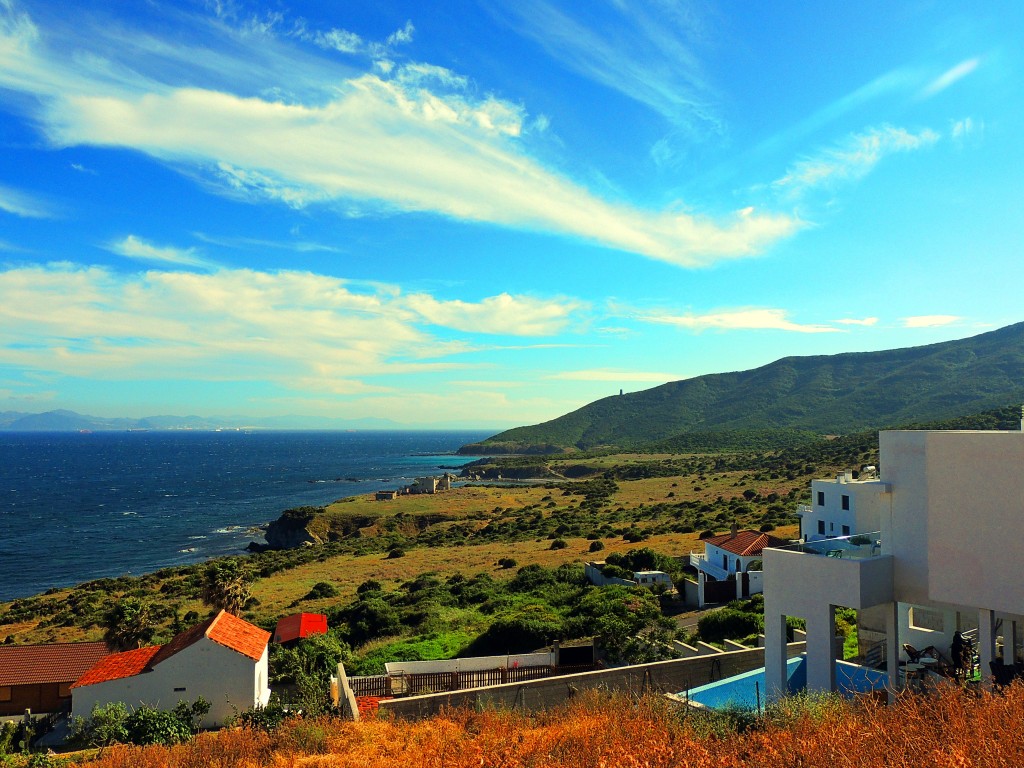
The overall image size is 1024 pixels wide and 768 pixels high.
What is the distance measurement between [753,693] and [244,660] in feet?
46.5

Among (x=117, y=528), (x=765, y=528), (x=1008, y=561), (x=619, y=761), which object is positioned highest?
(x=1008, y=561)

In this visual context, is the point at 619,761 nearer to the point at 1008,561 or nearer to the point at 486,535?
the point at 1008,561

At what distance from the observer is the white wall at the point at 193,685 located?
19.5 m

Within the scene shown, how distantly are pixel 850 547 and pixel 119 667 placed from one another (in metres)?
20.5

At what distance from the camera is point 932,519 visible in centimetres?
1234

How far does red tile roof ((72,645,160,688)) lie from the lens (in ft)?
64.6

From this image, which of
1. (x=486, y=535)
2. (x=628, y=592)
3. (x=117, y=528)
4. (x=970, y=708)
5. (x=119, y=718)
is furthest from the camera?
(x=117, y=528)

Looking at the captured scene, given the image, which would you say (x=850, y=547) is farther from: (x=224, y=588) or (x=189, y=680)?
(x=224, y=588)

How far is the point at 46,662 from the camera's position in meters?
23.0

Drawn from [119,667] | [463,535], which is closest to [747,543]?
[119,667]

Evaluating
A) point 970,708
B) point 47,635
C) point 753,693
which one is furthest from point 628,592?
point 47,635

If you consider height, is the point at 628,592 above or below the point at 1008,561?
below

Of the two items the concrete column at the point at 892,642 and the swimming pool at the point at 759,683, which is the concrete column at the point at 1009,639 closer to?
the concrete column at the point at 892,642

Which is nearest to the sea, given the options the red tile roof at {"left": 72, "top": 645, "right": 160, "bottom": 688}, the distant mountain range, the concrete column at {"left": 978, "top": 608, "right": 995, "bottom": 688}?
the red tile roof at {"left": 72, "top": 645, "right": 160, "bottom": 688}
